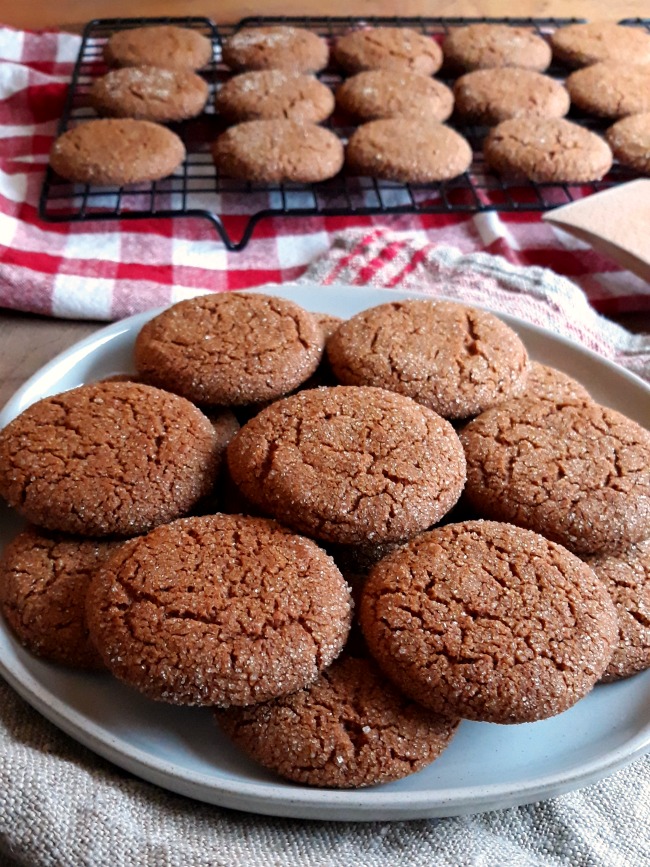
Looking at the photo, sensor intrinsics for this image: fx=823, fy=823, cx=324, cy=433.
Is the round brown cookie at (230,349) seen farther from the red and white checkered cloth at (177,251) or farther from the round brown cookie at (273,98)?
the round brown cookie at (273,98)

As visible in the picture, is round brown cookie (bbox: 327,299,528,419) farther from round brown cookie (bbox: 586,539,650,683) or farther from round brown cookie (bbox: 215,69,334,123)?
round brown cookie (bbox: 215,69,334,123)

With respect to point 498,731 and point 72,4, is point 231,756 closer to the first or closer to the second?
point 498,731

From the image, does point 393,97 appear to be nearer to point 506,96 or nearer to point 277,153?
point 506,96

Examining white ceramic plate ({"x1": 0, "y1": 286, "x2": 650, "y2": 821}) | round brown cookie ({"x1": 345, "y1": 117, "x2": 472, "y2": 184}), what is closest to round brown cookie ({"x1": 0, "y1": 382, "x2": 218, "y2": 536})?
white ceramic plate ({"x1": 0, "y1": 286, "x2": 650, "y2": 821})

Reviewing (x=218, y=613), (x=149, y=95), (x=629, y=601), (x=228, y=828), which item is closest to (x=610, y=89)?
(x=149, y=95)

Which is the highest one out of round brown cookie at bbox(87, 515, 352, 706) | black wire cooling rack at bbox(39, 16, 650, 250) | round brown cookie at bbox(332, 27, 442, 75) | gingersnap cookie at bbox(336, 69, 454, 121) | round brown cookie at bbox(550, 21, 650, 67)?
round brown cookie at bbox(550, 21, 650, 67)

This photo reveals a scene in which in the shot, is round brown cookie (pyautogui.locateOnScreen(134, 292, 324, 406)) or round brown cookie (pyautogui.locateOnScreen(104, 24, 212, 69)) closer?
round brown cookie (pyautogui.locateOnScreen(134, 292, 324, 406))
